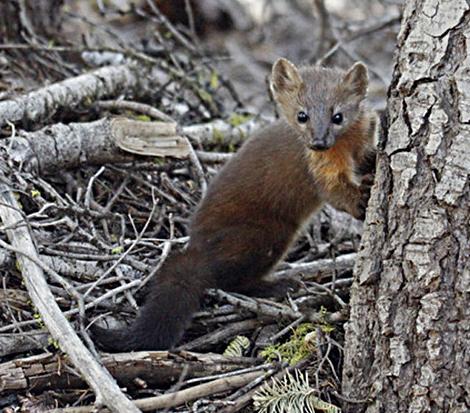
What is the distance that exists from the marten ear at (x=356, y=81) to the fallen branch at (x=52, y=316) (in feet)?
6.93

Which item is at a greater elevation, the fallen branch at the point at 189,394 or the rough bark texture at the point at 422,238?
the rough bark texture at the point at 422,238

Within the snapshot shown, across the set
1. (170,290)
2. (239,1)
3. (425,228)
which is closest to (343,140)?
(170,290)

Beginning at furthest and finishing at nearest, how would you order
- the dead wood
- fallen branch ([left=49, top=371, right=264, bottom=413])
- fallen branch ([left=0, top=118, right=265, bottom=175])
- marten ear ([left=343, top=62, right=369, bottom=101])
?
marten ear ([left=343, top=62, right=369, bottom=101]) < fallen branch ([left=0, top=118, right=265, bottom=175]) < the dead wood < fallen branch ([left=49, top=371, right=264, bottom=413])

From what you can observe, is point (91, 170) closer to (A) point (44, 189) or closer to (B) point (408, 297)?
(A) point (44, 189)

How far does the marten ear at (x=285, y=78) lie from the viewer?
5.75 m

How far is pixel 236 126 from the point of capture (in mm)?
7109

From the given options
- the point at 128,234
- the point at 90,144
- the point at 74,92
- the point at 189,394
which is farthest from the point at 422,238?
the point at 74,92

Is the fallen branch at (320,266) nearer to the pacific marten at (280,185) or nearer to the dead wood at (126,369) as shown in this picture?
the pacific marten at (280,185)

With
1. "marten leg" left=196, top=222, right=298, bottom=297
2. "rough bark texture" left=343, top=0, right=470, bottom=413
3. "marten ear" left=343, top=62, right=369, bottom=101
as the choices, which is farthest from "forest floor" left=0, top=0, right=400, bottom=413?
"marten ear" left=343, top=62, right=369, bottom=101

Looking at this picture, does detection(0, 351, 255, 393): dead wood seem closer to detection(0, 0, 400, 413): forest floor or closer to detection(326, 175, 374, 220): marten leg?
detection(0, 0, 400, 413): forest floor

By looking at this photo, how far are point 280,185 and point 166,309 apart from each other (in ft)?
4.66

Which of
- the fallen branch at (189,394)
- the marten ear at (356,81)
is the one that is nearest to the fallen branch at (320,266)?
the marten ear at (356,81)

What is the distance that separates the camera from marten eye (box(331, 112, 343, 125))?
5.42 m

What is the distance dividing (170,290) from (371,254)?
131 cm
